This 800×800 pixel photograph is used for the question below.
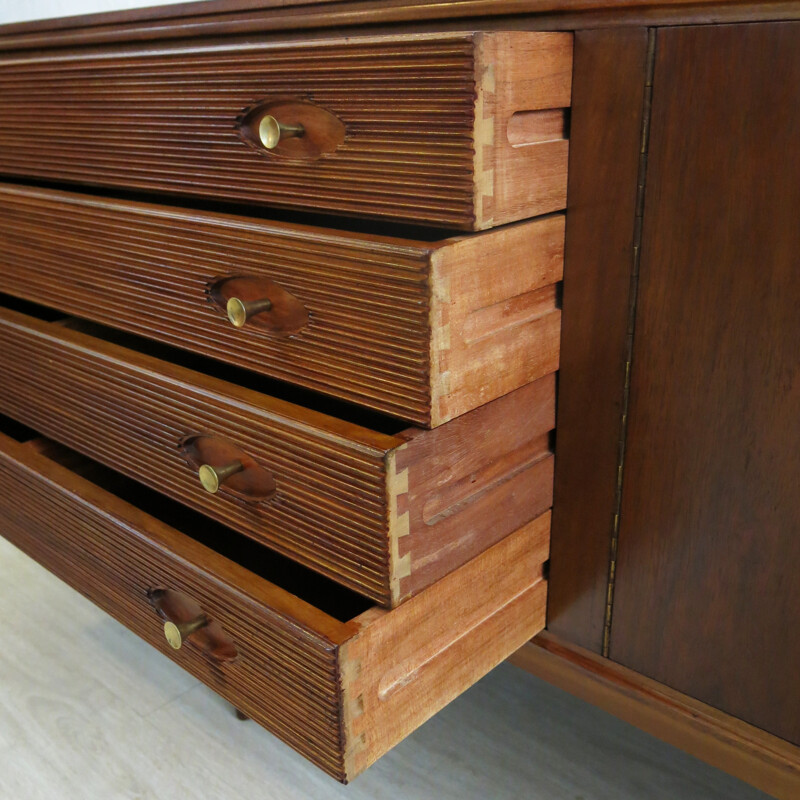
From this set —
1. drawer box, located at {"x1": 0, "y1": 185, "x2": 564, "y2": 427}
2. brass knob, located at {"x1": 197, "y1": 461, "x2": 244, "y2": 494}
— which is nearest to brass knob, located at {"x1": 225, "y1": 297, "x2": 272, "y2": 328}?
drawer box, located at {"x1": 0, "y1": 185, "x2": 564, "y2": 427}

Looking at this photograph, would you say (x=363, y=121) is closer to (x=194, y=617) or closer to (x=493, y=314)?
(x=493, y=314)

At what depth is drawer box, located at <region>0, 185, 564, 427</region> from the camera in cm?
51

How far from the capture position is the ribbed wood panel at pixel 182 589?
1.85ft

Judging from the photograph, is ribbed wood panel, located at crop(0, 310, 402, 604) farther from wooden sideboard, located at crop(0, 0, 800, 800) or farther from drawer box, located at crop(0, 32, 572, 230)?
drawer box, located at crop(0, 32, 572, 230)

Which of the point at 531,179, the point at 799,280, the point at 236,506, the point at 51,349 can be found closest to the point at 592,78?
the point at 531,179

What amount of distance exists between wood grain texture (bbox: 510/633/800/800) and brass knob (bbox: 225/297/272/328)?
0.38 m

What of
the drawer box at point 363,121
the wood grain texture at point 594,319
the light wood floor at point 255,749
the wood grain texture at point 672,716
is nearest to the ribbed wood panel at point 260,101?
the drawer box at point 363,121

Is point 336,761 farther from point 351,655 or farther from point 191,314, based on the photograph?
point 191,314

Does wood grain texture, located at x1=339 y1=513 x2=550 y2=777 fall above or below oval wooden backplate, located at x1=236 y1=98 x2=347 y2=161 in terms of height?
below

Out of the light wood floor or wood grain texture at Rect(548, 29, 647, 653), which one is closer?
wood grain texture at Rect(548, 29, 647, 653)

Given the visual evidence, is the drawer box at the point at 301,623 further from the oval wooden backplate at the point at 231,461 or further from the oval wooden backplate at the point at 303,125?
the oval wooden backplate at the point at 303,125

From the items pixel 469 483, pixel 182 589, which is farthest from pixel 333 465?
pixel 182 589

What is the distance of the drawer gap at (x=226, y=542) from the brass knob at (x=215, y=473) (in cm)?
17

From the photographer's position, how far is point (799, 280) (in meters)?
0.50
